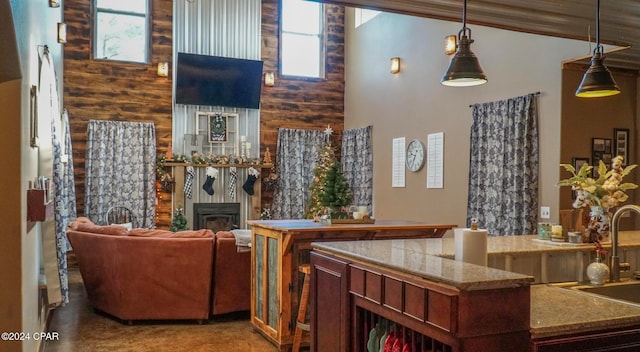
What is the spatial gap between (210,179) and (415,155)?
354cm

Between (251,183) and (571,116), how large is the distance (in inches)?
217

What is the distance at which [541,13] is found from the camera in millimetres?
Result: 3693

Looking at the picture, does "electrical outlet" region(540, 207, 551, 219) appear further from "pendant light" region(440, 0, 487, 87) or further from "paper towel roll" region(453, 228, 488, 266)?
"paper towel roll" region(453, 228, 488, 266)

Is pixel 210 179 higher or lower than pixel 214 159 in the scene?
lower

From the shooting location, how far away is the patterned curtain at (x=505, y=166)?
5480 mm

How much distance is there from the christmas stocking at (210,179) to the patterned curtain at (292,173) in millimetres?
1225

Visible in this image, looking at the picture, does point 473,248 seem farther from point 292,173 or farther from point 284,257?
point 292,173

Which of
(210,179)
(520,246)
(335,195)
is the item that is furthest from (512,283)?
(210,179)

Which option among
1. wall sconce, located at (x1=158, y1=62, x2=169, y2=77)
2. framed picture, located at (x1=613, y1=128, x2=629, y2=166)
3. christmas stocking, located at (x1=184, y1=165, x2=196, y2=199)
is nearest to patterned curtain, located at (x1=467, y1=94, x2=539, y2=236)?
framed picture, located at (x1=613, y1=128, x2=629, y2=166)

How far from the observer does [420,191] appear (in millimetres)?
7496

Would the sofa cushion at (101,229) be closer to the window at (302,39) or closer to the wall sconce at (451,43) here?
the wall sconce at (451,43)

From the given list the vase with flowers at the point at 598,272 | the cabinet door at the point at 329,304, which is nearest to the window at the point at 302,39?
the cabinet door at the point at 329,304

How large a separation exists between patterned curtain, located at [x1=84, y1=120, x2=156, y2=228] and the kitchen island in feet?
22.3

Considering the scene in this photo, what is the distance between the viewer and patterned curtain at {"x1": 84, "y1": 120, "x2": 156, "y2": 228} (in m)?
8.35
